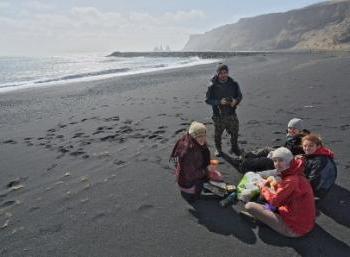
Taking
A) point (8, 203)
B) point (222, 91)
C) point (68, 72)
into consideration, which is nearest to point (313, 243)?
point (222, 91)

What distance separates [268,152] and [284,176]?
2.28 metres

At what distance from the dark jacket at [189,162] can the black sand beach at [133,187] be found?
1.28 ft

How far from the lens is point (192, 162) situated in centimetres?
624

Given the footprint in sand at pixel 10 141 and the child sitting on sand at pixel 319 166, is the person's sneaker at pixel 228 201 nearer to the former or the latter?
the child sitting on sand at pixel 319 166

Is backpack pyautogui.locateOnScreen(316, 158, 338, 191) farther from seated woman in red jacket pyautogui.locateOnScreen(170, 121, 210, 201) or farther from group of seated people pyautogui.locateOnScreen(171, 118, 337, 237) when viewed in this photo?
seated woman in red jacket pyautogui.locateOnScreen(170, 121, 210, 201)

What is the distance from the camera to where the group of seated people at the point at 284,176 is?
4.86 m

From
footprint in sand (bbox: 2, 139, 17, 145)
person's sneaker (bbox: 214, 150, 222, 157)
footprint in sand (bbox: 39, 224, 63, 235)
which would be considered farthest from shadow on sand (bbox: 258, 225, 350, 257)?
footprint in sand (bbox: 2, 139, 17, 145)

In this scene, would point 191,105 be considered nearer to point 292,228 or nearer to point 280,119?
point 280,119

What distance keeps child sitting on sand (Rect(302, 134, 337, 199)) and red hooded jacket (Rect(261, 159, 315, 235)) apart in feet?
2.36

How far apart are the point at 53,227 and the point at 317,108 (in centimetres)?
949

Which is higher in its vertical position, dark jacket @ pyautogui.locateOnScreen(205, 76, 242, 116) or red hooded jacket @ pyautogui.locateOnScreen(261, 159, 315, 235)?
dark jacket @ pyautogui.locateOnScreen(205, 76, 242, 116)

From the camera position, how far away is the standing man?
8164 millimetres

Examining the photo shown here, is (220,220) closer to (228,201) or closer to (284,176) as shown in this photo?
(228,201)

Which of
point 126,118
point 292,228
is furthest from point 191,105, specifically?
point 292,228
